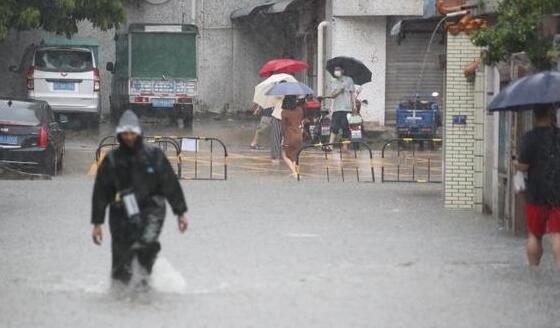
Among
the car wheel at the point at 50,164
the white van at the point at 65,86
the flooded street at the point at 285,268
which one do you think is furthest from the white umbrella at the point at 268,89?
the white van at the point at 65,86

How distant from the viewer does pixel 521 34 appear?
1586 cm

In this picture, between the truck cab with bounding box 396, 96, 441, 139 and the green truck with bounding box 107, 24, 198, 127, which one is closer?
the truck cab with bounding box 396, 96, 441, 139

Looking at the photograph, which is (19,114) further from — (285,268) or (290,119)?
(285,268)

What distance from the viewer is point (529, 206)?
1307 cm

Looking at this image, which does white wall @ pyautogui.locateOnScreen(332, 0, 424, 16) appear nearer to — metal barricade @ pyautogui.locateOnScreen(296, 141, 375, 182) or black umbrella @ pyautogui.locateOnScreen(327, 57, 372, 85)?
black umbrella @ pyautogui.locateOnScreen(327, 57, 372, 85)

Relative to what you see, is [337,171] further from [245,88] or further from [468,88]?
[245,88]

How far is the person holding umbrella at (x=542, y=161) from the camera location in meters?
12.9

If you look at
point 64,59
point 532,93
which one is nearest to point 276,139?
point 64,59

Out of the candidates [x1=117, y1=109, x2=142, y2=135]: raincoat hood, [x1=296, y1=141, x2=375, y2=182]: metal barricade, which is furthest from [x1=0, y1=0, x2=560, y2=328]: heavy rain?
[x1=296, y1=141, x2=375, y2=182]: metal barricade

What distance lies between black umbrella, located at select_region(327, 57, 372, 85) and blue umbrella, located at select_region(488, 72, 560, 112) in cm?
1917

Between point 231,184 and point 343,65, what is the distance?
8845 mm

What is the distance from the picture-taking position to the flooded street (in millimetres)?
11109

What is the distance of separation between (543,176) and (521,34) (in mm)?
3431

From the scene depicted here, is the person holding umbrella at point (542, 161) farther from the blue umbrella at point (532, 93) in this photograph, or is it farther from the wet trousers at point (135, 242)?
the wet trousers at point (135, 242)
